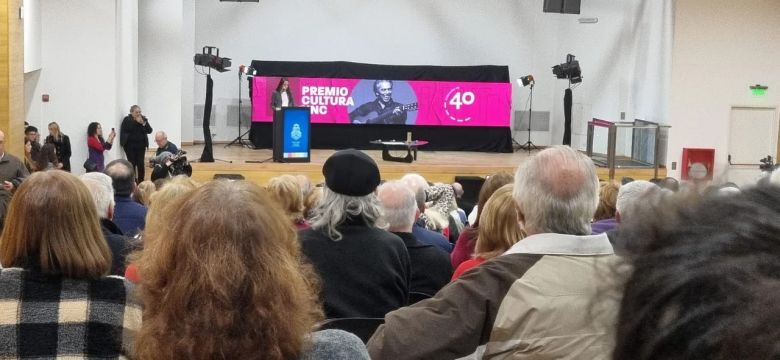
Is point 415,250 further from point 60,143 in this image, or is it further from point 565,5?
point 565,5

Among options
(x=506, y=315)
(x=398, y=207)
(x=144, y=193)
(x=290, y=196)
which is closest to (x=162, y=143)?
(x=144, y=193)

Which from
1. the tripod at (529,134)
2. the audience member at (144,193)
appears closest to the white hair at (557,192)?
the audience member at (144,193)

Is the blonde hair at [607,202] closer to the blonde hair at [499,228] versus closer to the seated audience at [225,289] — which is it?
the blonde hair at [499,228]

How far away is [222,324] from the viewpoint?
1861 mm

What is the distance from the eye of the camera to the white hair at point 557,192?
106 inches


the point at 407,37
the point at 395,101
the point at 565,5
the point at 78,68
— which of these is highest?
the point at 565,5

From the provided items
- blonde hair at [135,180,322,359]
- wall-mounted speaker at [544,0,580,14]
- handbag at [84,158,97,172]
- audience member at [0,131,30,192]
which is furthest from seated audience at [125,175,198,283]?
wall-mounted speaker at [544,0,580,14]

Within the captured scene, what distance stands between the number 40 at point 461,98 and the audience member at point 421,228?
45.5 ft

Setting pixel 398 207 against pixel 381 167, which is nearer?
pixel 398 207

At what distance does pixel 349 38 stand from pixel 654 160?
7.95 meters

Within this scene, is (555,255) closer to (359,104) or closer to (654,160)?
(654,160)

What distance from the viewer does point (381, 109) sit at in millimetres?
→ 20062

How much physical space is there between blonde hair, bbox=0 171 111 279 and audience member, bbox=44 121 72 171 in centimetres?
1243

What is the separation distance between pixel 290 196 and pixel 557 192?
2578 mm
